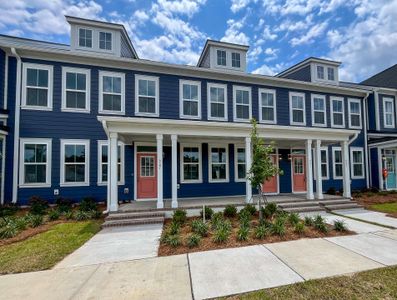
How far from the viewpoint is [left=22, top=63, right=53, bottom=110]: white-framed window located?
28.9 ft

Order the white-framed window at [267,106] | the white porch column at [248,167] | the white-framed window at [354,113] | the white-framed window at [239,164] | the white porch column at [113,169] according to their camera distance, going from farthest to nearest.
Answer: the white-framed window at [354,113] → the white-framed window at [267,106] → the white-framed window at [239,164] → the white porch column at [248,167] → the white porch column at [113,169]

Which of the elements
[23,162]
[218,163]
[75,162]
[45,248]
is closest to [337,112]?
[218,163]

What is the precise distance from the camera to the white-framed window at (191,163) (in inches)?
412

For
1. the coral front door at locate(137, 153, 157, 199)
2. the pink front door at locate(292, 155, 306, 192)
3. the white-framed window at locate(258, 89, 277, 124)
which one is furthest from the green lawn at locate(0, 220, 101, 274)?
the pink front door at locate(292, 155, 306, 192)

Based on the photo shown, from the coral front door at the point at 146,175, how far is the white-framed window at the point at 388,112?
15.0 meters

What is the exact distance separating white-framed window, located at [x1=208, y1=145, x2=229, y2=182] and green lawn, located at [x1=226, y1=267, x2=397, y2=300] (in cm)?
751

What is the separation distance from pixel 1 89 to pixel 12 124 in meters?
1.40

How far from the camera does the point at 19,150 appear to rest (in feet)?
28.1

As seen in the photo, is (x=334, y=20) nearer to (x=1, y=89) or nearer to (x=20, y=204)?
(x=1, y=89)

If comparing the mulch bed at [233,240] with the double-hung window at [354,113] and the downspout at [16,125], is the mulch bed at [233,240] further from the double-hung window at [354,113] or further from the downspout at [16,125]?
the double-hung window at [354,113]

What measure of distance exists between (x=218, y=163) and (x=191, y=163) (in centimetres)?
139

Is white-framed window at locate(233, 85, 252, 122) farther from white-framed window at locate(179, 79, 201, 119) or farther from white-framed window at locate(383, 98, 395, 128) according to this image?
white-framed window at locate(383, 98, 395, 128)

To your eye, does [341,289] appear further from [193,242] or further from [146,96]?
[146,96]

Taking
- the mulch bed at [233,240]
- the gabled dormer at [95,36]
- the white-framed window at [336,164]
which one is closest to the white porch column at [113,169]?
the mulch bed at [233,240]
